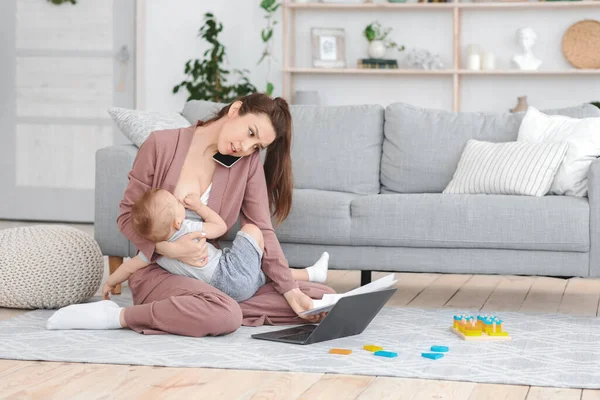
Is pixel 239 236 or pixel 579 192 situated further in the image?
pixel 579 192

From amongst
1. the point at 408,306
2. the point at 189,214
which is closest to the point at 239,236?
the point at 189,214

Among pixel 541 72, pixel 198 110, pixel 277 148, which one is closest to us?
pixel 277 148

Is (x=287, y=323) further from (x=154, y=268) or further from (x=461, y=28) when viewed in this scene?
(x=461, y=28)

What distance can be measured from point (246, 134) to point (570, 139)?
1424 mm

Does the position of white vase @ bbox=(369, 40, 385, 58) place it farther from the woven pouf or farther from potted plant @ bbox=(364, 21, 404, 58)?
the woven pouf

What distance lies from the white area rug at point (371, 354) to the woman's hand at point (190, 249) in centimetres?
25

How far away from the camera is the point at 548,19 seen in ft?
19.6

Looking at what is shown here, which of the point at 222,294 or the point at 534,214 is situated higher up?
the point at 534,214

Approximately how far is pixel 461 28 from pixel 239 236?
3546mm

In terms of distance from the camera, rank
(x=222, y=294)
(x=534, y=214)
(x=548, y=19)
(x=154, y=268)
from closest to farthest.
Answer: (x=222, y=294) → (x=154, y=268) → (x=534, y=214) → (x=548, y=19)

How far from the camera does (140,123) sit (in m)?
3.88

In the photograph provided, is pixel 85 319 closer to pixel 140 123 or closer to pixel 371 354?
pixel 371 354

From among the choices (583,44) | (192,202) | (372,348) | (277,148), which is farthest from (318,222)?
(583,44)

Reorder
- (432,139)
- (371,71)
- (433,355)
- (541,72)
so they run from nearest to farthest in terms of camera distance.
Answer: (433,355), (432,139), (541,72), (371,71)
